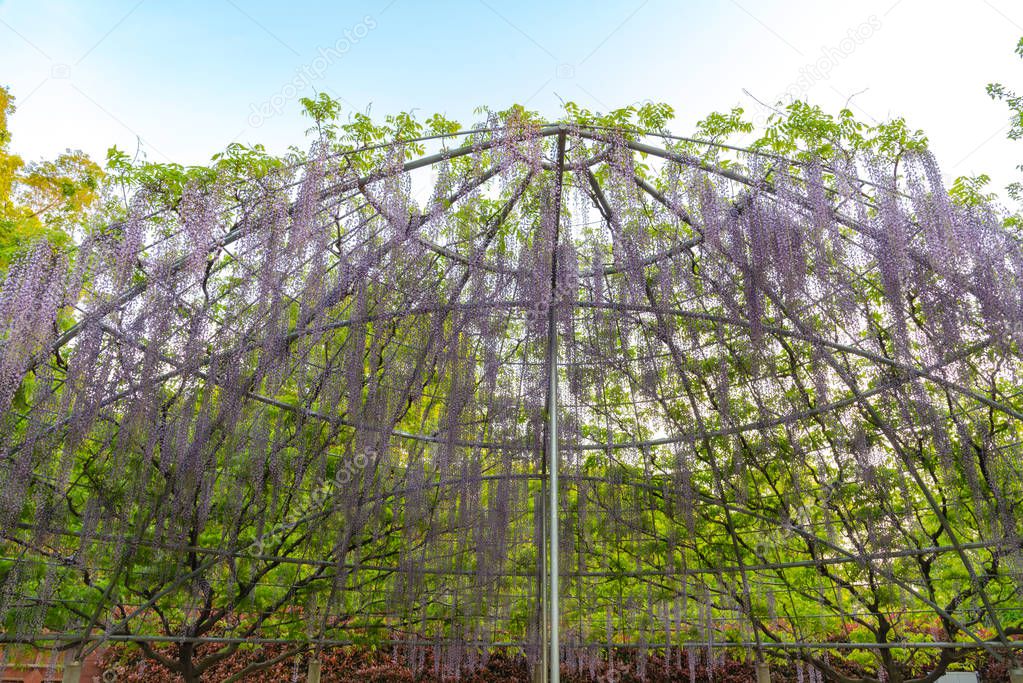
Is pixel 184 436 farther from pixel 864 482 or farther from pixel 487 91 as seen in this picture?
pixel 864 482

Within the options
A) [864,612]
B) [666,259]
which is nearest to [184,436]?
[666,259]

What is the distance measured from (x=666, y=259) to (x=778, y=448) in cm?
301

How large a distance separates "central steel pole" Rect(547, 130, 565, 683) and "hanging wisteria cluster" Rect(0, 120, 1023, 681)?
67 millimetres

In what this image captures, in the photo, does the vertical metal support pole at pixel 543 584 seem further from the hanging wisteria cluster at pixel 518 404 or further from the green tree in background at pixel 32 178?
the green tree in background at pixel 32 178

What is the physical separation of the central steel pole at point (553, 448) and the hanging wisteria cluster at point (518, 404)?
0.07m

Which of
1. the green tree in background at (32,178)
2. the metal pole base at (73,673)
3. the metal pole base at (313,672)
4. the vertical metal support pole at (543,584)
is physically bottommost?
the metal pole base at (313,672)

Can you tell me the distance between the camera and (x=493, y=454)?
813 cm

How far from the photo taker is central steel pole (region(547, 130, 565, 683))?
15.9ft

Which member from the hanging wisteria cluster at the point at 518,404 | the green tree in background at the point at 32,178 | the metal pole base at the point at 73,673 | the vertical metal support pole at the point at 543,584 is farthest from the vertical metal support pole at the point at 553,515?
the green tree in background at the point at 32,178

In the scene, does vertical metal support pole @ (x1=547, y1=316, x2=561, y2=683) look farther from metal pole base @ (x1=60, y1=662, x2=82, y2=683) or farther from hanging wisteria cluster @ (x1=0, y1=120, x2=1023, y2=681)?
metal pole base @ (x1=60, y1=662, x2=82, y2=683)

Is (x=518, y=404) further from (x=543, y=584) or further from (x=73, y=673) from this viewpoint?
(x=73, y=673)

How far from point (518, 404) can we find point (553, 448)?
2284mm

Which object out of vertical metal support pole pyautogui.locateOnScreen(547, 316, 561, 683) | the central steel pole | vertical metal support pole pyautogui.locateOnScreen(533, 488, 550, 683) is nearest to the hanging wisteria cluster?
the central steel pole

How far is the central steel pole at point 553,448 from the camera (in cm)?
486
